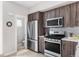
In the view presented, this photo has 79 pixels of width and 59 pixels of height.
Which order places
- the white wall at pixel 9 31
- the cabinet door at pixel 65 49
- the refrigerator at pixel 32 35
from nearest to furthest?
the cabinet door at pixel 65 49
the white wall at pixel 9 31
the refrigerator at pixel 32 35

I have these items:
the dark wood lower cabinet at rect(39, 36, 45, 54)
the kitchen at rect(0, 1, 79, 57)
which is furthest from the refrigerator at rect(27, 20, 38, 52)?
the dark wood lower cabinet at rect(39, 36, 45, 54)

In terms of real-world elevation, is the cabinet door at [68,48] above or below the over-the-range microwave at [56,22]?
below

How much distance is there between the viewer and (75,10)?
302cm

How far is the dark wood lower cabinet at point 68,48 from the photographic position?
2.67 m

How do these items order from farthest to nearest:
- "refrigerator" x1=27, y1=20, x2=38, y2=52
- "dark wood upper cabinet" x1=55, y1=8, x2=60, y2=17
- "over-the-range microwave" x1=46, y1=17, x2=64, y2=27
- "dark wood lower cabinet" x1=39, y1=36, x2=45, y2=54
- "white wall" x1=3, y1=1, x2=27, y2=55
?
1. "refrigerator" x1=27, y1=20, x2=38, y2=52
2. "dark wood lower cabinet" x1=39, y1=36, x2=45, y2=54
3. "white wall" x1=3, y1=1, x2=27, y2=55
4. "dark wood upper cabinet" x1=55, y1=8, x2=60, y2=17
5. "over-the-range microwave" x1=46, y1=17, x2=64, y2=27

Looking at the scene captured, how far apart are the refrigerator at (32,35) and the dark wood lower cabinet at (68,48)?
1.61m

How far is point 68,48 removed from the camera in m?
2.82

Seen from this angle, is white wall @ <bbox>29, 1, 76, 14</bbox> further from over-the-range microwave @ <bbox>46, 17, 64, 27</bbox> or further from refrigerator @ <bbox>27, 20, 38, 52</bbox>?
refrigerator @ <bbox>27, 20, 38, 52</bbox>

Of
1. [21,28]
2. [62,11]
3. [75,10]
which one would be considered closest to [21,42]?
[21,28]

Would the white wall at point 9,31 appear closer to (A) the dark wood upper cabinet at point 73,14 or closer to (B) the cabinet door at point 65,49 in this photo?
(B) the cabinet door at point 65,49

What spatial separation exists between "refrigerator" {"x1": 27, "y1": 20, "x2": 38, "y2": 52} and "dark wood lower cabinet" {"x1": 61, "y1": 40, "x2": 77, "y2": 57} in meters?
1.61

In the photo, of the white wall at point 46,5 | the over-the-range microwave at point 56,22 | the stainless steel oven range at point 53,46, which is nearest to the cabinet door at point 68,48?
the stainless steel oven range at point 53,46

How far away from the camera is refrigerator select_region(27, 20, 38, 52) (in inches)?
169

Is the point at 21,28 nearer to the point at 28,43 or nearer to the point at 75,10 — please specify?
the point at 28,43
